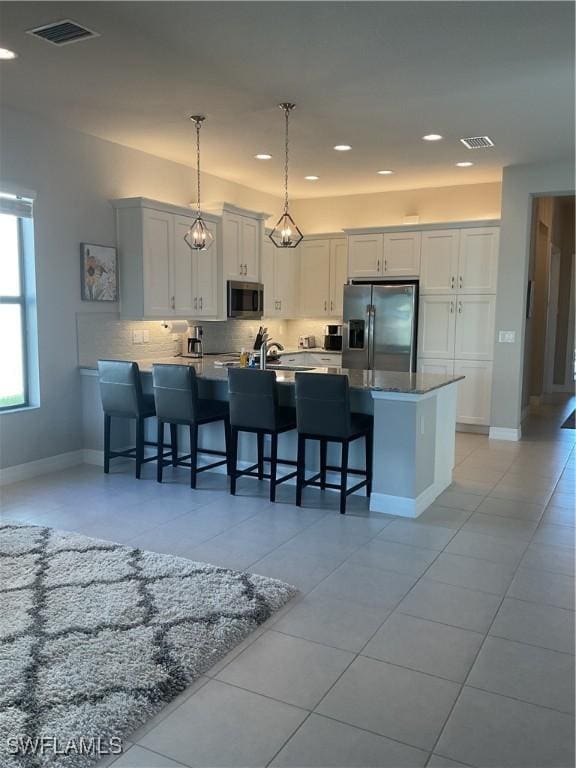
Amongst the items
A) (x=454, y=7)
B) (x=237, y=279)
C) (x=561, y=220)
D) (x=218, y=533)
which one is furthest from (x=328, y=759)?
(x=561, y=220)

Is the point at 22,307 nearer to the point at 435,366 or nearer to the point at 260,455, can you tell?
the point at 260,455

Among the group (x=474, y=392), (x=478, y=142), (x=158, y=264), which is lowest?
(x=474, y=392)

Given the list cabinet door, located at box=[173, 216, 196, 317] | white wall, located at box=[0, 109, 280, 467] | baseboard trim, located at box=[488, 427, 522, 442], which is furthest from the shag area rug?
baseboard trim, located at box=[488, 427, 522, 442]

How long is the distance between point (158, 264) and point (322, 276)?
2865 millimetres

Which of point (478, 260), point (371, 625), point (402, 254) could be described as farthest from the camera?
point (402, 254)

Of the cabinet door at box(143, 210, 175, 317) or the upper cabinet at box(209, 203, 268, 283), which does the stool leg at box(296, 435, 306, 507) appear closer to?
the cabinet door at box(143, 210, 175, 317)

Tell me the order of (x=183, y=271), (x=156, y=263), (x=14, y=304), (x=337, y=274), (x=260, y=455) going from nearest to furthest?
(x=260, y=455)
(x=14, y=304)
(x=156, y=263)
(x=183, y=271)
(x=337, y=274)

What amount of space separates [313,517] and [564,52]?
3123mm

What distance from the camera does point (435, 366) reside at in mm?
7156

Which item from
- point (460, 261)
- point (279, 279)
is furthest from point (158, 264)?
point (460, 261)

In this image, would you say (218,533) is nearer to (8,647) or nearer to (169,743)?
(8,647)

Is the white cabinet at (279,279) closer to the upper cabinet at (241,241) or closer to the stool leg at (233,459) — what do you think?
the upper cabinet at (241,241)

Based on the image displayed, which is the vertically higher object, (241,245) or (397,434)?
(241,245)

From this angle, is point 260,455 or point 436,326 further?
point 436,326
